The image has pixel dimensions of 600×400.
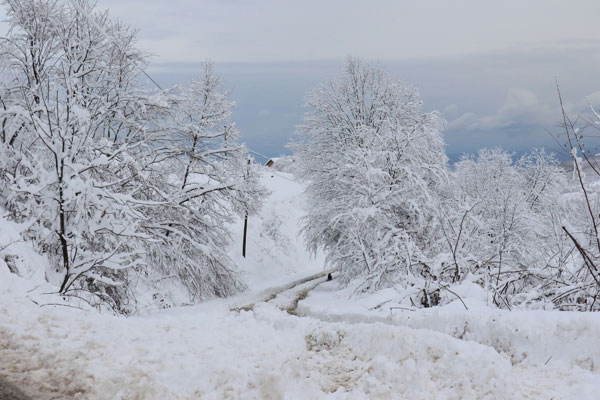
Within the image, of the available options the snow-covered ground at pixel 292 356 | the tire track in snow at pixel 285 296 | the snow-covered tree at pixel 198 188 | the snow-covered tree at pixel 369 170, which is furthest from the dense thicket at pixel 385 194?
the snow-covered ground at pixel 292 356

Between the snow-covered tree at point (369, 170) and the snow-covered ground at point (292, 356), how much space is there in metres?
6.45

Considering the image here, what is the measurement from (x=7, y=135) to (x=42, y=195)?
4.17 m

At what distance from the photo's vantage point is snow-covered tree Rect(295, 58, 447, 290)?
1584 cm

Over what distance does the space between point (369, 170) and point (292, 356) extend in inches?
477

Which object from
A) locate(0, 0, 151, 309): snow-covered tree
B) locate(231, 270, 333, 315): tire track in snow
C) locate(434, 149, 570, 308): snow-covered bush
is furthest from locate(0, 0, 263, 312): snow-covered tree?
locate(434, 149, 570, 308): snow-covered bush

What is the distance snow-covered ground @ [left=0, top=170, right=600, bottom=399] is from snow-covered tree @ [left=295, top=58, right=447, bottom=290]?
6453 millimetres

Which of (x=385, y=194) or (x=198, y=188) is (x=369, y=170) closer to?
(x=385, y=194)

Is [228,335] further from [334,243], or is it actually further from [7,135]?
[334,243]

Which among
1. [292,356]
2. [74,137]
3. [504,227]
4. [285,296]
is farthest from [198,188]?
[292,356]

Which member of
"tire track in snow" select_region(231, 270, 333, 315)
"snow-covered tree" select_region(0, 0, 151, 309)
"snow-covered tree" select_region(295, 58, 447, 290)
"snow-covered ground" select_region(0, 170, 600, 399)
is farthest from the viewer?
"snow-covered tree" select_region(295, 58, 447, 290)

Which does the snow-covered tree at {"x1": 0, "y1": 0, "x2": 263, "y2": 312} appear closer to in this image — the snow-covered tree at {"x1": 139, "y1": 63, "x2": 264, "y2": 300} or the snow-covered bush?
the snow-covered tree at {"x1": 139, "y1": 63, "x2": 264, "y2": 300}

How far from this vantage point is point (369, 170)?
15914mm

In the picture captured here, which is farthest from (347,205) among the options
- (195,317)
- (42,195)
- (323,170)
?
(195,317)

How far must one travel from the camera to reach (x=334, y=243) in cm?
2072
